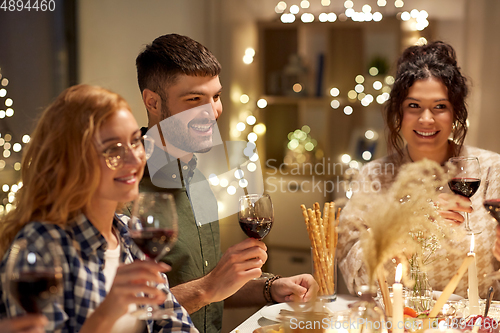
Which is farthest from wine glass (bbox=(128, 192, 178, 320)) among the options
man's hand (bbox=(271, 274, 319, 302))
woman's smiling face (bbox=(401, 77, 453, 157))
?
woman's smiling face (bbox=(401, 77, 453, 157))

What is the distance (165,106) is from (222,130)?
209 centimetres

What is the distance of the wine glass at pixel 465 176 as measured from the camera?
135 centimetres

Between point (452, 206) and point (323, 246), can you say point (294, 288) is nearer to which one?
point (323, 246)

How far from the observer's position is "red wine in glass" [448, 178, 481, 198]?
1392mm

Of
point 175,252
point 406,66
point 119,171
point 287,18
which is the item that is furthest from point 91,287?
point 287,18

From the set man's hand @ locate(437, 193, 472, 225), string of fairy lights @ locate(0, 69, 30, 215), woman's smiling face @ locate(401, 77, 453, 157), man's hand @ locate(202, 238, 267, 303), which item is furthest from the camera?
string of fairy lights @ locate(0, 69, 30, 215)

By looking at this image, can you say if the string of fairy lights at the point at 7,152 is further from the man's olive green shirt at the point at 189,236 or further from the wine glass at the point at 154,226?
the wine glass at the point at 154,226

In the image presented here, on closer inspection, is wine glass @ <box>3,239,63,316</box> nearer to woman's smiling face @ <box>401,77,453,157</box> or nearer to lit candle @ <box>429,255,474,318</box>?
lit candle @ <box>429,255,474,318</box>

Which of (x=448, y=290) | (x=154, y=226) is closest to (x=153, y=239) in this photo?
(x=154, y=226)

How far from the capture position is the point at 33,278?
2.41ft

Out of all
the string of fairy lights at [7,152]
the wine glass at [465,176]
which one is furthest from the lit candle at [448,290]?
the string of fairy lights at [7,152]

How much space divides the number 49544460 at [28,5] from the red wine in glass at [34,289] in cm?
188

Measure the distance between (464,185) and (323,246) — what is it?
46cm

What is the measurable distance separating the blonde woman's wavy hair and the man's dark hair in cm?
64
